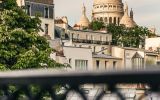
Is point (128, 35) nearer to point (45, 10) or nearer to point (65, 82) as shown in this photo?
point (45, 10)

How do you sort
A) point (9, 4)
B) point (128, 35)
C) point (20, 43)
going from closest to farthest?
point (20, 43)
point (9, 4)
point (128, 35)

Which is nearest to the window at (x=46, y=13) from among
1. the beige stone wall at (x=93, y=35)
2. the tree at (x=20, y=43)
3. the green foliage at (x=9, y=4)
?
the beige stone wall at (x=93, y=35)

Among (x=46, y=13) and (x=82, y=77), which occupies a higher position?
(x=46, y=13)

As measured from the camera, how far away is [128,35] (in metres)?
163

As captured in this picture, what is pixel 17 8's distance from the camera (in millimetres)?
39656

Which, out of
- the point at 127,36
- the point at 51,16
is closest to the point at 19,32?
the point at 51,16

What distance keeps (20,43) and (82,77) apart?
35.4m

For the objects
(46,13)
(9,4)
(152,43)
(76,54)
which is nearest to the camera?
(9,4)

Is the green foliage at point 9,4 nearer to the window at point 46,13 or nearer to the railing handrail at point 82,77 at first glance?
the railing handrail at point 82,77

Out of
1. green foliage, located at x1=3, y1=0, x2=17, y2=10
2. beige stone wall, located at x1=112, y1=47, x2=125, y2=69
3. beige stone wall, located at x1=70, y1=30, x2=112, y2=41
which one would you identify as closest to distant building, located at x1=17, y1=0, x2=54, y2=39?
beige stone wall, located at x1=112, y1=47, x2=125, y2=69

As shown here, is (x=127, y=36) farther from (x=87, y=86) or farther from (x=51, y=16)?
(x=87, y=86)

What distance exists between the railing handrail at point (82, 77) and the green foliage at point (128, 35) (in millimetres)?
147431

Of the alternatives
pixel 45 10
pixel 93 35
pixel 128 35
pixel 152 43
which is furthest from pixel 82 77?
pixel 128 35

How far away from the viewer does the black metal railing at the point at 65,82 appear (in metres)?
2.95
